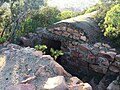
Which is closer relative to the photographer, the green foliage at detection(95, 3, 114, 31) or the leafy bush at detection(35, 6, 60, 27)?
the green foliage at detection(95, 3, 114, 31)

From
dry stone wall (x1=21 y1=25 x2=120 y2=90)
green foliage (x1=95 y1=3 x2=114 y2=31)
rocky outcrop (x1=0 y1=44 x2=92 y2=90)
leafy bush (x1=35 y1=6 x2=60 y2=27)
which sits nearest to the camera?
rocky outcrop (x1=0 y1=44 x2=92 y2=90)

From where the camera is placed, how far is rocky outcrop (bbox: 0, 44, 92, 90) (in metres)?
5.79

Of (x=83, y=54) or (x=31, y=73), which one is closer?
(x=31, y=73)

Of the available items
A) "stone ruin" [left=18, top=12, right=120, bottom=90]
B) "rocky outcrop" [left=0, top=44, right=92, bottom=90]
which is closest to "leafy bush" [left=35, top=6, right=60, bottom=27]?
"stone ruin" [left=18, top=12, right=120, bottom=90]

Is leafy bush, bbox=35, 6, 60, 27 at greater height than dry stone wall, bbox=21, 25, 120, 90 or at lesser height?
greater

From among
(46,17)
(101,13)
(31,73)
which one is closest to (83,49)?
(101,13)

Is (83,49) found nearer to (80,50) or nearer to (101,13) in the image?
(80,50)

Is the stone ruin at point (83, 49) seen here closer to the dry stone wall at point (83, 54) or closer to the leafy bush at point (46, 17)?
the dry stone wall at point (83, 54)

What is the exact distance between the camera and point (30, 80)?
6.03 meters

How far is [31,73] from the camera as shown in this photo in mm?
6465

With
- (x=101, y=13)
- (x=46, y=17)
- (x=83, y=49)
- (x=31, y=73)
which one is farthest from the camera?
(x=46, y=17)

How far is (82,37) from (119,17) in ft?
8.30

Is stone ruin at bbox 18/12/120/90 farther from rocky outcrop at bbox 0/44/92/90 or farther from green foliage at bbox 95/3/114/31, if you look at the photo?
rocky outcrop at bbox 0/44/92/90

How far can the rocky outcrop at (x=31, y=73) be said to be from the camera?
5.79m
